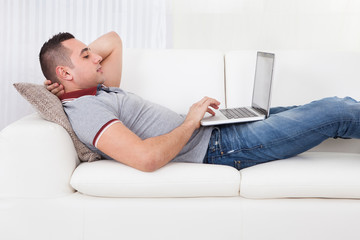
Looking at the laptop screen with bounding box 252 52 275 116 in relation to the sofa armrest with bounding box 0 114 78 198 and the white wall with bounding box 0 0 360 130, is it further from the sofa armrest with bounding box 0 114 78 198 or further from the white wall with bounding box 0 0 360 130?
the white wall with bounding box 0 0 360 130

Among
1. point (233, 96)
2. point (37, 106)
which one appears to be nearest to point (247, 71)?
point (233, 96)

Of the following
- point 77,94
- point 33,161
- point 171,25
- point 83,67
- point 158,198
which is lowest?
point 158,198

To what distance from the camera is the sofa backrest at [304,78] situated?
7.57 ft

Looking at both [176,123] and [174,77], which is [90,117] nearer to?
[176,123]

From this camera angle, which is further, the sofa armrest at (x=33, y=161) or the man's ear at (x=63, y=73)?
the man's ear at (x=63, y=73)

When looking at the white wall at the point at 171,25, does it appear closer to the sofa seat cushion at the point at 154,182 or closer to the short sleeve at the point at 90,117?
the short sleeve at the point at 90,117

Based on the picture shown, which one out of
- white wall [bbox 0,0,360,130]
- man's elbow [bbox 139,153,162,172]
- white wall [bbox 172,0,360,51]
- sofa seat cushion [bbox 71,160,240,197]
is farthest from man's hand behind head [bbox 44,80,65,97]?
white wall [bbox 172,0,360,51]

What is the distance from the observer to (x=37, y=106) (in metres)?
1.78

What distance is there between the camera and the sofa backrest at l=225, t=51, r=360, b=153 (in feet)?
7.57

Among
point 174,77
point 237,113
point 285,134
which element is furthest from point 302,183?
point 174,77

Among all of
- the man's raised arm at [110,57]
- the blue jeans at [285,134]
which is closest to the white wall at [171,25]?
the man's raised arm at [110,57]

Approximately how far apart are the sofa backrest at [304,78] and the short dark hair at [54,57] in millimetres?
856

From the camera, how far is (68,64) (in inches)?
76.8

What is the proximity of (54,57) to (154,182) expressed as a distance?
73 centimetres
